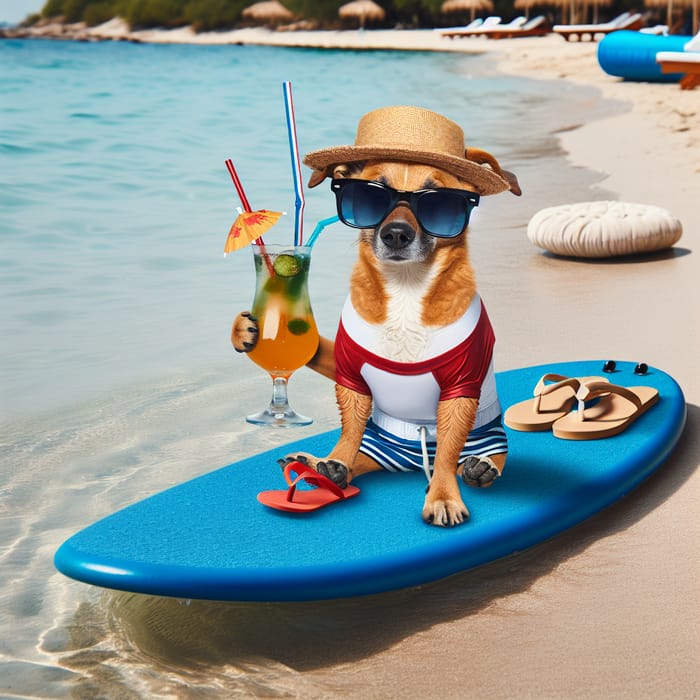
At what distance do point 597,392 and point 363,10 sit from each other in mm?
49425

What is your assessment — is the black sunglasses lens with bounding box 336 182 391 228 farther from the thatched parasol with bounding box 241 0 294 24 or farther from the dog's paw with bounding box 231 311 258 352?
the thatched parasol with bounding box 241 0 294 24

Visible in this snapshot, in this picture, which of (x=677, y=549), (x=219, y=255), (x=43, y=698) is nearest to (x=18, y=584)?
(x=43, y=698)

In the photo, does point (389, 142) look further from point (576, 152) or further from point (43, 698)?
point (576, 152)

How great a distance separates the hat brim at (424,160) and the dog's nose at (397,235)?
150 mm

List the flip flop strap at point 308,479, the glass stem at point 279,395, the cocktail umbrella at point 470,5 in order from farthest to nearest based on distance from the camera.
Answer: the cocktail umbrella at point 470,5, the glass stem at point 279,395, the flip flop strap at point 308,479

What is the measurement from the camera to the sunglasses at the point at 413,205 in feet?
8.07

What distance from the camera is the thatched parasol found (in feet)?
186

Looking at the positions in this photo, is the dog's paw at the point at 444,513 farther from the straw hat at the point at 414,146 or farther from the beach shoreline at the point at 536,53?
the beach shoreline at the point at 536,53

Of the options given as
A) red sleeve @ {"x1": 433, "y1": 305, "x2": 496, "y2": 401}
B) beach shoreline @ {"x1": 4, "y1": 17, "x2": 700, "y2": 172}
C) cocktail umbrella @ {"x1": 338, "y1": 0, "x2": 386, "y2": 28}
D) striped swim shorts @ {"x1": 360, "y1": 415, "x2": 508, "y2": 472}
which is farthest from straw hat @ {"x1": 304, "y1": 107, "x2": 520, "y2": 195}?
cocktail umbrella @ {"x1": 338, "y1": 0, "x2": 386, "y2": 28}

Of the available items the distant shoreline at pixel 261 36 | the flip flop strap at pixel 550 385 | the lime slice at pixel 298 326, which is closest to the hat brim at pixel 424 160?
the lime slice at pixel 298 326

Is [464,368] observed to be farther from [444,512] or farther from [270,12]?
[270,12]

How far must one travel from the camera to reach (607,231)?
6.45 metres

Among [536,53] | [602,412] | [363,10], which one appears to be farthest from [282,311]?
[363,10]

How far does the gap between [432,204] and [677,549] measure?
117cm
